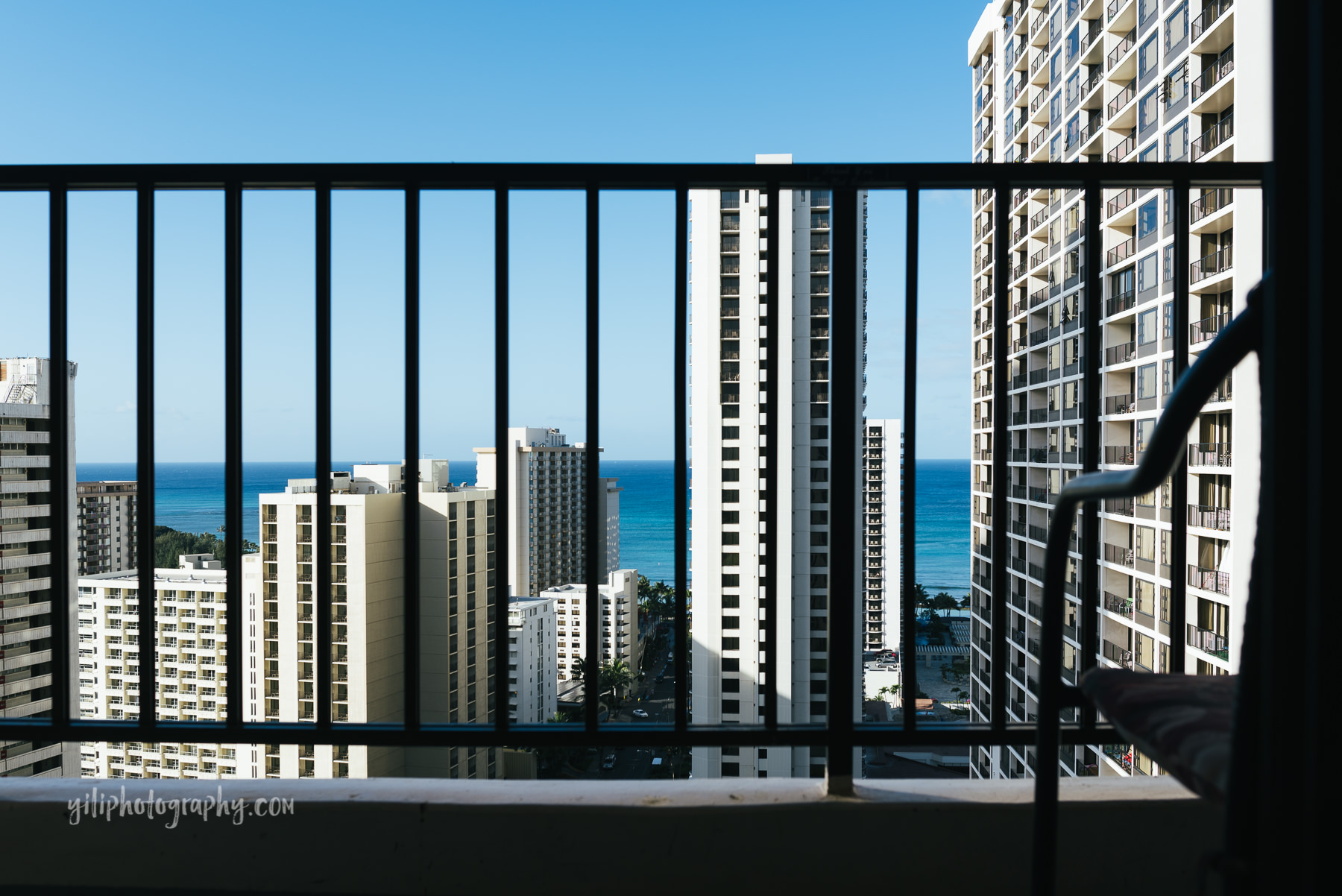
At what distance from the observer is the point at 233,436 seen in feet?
3.11

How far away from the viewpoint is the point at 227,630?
961 millimetres

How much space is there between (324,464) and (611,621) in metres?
23.3

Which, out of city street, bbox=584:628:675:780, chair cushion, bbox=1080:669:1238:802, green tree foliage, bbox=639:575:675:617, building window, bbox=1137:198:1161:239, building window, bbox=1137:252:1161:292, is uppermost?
building window, bbox=1137:198:1161:239

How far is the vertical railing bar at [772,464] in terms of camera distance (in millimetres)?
925

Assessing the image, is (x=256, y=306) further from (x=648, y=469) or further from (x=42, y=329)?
(x=648, y=469)

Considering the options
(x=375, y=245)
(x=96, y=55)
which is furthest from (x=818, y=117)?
(x=375, y=245)

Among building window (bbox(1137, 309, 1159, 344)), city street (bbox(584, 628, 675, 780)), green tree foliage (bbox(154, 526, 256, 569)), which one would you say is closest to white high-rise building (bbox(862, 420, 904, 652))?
city street (bbox(584, 628, 675, 780))

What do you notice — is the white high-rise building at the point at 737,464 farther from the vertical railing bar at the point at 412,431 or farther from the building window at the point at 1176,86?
the building window at the point at 1176,86

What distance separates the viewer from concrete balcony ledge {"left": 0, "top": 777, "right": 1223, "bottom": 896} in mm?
865

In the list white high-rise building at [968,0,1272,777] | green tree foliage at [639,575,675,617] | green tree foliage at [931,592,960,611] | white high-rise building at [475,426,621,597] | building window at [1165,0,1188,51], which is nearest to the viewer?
white high-rise building at [968,0,1272,777]

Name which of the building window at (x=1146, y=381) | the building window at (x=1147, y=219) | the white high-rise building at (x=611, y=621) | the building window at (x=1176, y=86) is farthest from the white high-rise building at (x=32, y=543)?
the building window at (x=1176, y=86)

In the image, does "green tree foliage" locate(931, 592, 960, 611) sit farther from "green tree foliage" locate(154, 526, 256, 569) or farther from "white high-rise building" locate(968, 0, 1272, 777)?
"green tree foliage" locate(154, 526, 256, 569)

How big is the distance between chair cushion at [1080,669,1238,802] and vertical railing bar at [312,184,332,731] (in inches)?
34.8

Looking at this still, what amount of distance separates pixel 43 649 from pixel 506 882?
2.95 feet
